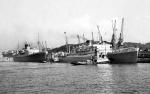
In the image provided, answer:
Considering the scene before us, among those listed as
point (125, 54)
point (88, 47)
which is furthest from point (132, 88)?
point (88, 47)

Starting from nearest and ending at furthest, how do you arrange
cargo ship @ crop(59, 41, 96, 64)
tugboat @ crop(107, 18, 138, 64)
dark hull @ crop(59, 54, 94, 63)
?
1. tugboat @ crop(107, 18, 138, 64)
2. cargo ship @ crop(59, 41, 96, 64)
3. dark hull @ crop(59, 54, 94, 63)

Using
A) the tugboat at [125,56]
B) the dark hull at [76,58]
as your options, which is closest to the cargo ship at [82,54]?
the dark hull at [76,58]

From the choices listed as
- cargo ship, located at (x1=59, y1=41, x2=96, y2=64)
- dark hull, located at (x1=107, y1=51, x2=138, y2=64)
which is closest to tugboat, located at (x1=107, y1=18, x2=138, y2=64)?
dark hull, located at (x1=107, y1=51, x2=138, y2=64)

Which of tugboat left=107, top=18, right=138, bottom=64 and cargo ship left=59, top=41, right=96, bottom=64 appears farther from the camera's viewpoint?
cargo ship left=59, top=41, right=96, bottom=64

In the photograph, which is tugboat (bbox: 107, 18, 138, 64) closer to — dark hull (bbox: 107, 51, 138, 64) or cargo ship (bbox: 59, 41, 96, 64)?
dark hull (bbox: 107, 51, 138, 64)

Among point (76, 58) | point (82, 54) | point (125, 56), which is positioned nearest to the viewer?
point (125, 56)

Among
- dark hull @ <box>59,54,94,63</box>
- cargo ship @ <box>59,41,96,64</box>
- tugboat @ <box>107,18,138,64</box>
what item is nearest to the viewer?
tugboat @ <box>107,18,138,64</box>

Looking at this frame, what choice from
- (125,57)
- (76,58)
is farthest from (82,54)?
(125,57)

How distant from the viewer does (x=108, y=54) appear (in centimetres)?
13875

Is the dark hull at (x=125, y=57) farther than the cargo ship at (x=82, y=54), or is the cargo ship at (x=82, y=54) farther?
the cargo ship at (x=82, y=54)

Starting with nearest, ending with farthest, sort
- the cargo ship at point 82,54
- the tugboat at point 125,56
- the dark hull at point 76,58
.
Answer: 1. the tugboat at point 125,56
2. the cargo ship at point 82,54
3. the dark hull at point 76,58

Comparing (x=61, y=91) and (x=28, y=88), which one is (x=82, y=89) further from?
(x=28, y=88)

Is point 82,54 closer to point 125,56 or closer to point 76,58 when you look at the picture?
point 76,58

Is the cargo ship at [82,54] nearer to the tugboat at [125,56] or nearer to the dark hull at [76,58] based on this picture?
the dark hull at [76,58]
